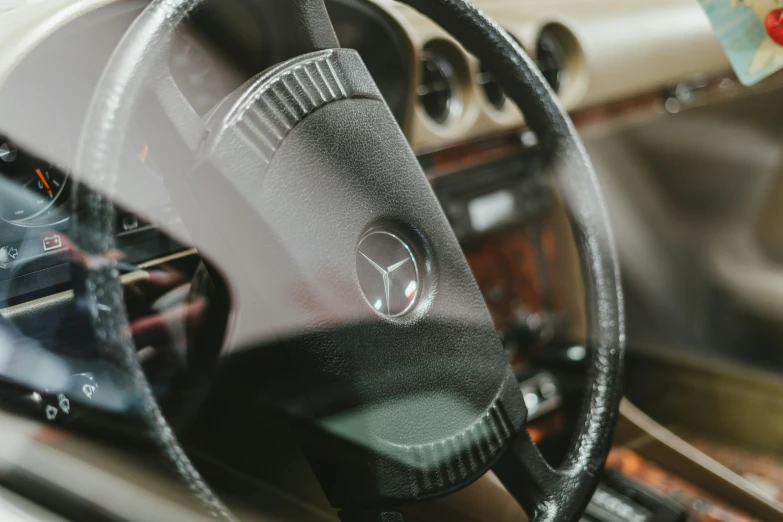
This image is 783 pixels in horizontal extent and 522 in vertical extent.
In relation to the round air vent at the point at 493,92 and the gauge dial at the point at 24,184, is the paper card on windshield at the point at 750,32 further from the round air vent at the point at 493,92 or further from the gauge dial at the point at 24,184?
the gauge dial at the point at 24,184

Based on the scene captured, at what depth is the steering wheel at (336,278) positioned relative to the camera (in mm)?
544

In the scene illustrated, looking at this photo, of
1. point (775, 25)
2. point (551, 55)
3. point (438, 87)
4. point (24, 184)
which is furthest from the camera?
point (551, 55)

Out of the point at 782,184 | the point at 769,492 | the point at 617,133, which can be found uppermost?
the point at 617,133

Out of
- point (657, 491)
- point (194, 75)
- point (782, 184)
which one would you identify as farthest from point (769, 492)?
point (194, 75)

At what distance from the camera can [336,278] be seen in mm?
621

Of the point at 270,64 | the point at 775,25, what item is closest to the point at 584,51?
the point at 775,25

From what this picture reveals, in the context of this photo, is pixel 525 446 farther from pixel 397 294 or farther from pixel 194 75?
pixel 194 75

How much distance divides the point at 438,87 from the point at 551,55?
29cm

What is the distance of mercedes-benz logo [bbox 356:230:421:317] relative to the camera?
2.12 feet

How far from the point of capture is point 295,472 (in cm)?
80

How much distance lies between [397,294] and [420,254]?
45 millimetres

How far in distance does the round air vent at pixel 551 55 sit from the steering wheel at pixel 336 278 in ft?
2.08

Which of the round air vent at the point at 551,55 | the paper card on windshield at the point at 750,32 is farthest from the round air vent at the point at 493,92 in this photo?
the paper card on windshield at the point at 750,32

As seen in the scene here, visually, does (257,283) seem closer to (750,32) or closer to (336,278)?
(336,278)
